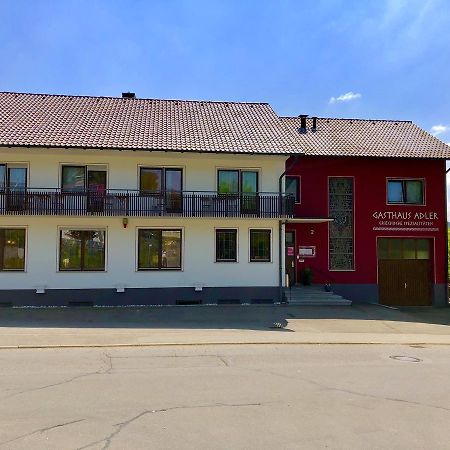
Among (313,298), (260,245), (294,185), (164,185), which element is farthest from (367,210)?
(164,185)

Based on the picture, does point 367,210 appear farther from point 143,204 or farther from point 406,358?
point 406,358

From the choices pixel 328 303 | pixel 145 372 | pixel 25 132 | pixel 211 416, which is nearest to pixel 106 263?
pixel 25 132

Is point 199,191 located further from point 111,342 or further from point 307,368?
point 307,368

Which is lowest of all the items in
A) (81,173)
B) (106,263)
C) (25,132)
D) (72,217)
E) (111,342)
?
(111,342)

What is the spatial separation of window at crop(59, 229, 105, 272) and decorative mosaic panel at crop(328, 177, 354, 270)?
10444mm

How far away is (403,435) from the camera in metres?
5.19

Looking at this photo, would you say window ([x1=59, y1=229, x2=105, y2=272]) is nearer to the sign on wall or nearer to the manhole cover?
the manhole cover

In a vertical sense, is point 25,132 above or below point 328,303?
above

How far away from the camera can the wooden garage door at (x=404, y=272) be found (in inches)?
901

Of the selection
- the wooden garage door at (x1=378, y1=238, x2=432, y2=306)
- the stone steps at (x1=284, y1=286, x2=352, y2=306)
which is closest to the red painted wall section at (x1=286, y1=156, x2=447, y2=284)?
the wooden garage door at (x1=378, y1=238, x2=432, y2=306)

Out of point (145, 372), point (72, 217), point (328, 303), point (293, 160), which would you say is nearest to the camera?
point (145, 372)

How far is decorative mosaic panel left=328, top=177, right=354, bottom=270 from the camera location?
74.0 ft

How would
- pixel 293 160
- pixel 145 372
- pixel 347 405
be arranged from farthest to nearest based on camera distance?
pixel 293 160 → pixel 145 372 → pixel 347 405

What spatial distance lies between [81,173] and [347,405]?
1543 cm
